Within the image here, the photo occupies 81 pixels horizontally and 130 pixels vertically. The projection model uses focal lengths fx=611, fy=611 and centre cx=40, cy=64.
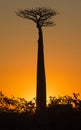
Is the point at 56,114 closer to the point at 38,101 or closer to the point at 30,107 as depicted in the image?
the point at 38,101

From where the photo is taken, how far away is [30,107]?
34031 millimetres

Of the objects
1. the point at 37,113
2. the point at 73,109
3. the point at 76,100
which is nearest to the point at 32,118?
the point at 37,113

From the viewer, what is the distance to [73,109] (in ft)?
106

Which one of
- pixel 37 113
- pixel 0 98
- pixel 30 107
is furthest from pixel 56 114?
pixel 0 98

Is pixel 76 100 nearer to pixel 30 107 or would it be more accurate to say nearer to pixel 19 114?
pixel 30 107

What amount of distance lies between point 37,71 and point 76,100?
4.13 m

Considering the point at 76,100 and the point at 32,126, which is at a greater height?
the point at 76,100

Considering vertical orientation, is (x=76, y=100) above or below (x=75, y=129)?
above

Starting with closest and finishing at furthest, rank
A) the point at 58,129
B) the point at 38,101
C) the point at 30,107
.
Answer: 1. the point at 58,129
2. the point at 38,101
3. the point at 30,107

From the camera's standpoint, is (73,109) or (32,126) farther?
(73,109)

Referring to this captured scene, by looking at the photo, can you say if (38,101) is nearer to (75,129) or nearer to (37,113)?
(37,113)

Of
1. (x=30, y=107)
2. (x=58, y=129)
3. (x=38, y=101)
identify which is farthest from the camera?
(x=30, y=107)

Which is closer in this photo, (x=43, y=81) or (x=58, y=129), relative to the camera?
(x=58, y=129)

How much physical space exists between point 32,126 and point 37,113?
65.2 inches
